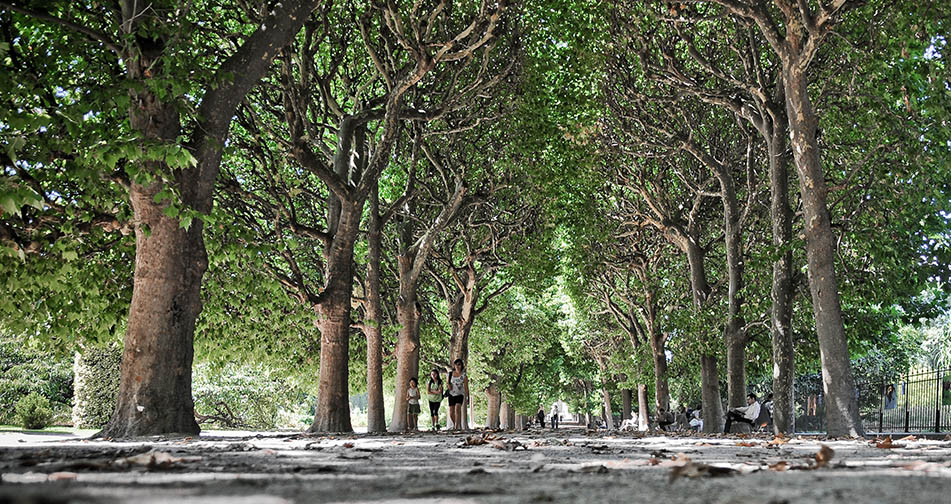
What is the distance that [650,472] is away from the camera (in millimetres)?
4867

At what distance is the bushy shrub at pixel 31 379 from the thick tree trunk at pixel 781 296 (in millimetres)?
27723

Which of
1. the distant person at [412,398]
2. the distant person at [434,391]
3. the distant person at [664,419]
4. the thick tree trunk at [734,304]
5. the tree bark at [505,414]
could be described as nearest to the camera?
the thick tree trunk at [734,304]

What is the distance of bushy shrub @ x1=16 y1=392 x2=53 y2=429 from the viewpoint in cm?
2594

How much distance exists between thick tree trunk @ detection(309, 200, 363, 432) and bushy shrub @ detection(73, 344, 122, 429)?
14.5 m

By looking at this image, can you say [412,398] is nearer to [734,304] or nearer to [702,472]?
[734,304]

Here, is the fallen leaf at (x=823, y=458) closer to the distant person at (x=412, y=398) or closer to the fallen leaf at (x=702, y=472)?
the fallen leaf at (x=702, y=472)

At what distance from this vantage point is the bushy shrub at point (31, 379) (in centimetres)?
3350

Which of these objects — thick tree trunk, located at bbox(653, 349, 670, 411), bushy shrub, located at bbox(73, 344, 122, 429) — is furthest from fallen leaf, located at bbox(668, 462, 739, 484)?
bushy shrub, located at bbox(73, 344, 122, 429)

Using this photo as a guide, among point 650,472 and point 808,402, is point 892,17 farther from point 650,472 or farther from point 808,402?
point 808,402

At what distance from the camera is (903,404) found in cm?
3123

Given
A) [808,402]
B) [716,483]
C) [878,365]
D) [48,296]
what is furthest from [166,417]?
[878,365]

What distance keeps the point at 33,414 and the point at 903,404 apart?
3085 cm

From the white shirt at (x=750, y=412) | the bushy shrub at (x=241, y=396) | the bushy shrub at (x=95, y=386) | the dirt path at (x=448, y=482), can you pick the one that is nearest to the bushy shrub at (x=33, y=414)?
the bushy shrub at (x=95, y=386)

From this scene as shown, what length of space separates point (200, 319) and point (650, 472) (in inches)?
600
